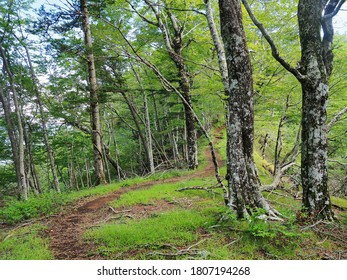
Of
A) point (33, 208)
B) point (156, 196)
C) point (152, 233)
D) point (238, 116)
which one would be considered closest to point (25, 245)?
point (152, 233)

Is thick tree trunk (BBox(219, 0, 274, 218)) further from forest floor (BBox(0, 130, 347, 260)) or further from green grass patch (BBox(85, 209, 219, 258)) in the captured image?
green grass patch (BBox(85, 209, 219, 258))

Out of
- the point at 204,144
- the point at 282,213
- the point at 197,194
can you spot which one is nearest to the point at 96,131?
the point at 197,194

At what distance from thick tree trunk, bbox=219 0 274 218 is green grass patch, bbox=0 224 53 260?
10.7ft

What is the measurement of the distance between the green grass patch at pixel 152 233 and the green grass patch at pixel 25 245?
0.75m

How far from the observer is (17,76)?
1163cm

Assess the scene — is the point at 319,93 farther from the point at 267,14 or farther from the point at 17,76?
the point at 17,76

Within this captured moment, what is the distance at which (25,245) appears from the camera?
3.81m

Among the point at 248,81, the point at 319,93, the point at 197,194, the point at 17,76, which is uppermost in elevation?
the point at 17,76

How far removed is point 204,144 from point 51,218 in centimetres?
1400

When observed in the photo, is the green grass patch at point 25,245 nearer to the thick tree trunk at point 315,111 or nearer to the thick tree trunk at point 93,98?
the thick tree trunk at point 315,111

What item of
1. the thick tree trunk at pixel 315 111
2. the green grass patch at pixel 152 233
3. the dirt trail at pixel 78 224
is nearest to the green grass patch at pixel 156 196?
the dirt trail at pixel 78 224

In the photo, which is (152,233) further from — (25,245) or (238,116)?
(238,116)

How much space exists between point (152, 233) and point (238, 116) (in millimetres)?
2589

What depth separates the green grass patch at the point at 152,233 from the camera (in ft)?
11.4
